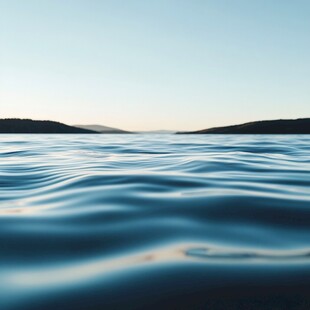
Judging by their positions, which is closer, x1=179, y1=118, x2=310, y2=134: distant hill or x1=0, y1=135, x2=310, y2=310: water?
x1=0, y1=135, x2=310, y2=310: water

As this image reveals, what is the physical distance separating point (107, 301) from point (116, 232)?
0.92m

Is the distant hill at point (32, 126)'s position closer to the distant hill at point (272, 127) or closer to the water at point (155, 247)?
the distant hill at point (272, 127)

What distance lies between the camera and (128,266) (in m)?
1.79

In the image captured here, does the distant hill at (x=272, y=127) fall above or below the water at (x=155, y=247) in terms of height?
above

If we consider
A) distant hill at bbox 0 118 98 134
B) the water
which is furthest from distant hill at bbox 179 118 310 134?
the water

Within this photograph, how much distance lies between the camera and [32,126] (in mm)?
86938

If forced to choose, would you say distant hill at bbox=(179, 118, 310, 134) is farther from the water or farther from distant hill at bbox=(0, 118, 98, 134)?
the water

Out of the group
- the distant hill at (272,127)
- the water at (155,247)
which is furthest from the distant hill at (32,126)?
the water at (155,247)

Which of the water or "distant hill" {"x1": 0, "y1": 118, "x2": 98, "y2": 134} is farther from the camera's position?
"distant hill" {"x1": 0, "y1": 118, "x2": 98, "y2": 134}

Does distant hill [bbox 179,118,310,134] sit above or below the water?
above

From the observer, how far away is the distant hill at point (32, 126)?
80.7m

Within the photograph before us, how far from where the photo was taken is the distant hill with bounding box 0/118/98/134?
8069cm

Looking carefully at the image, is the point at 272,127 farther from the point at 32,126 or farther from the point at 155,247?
the point at 155,247

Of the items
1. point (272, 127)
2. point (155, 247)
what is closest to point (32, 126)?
point (272, 127)
